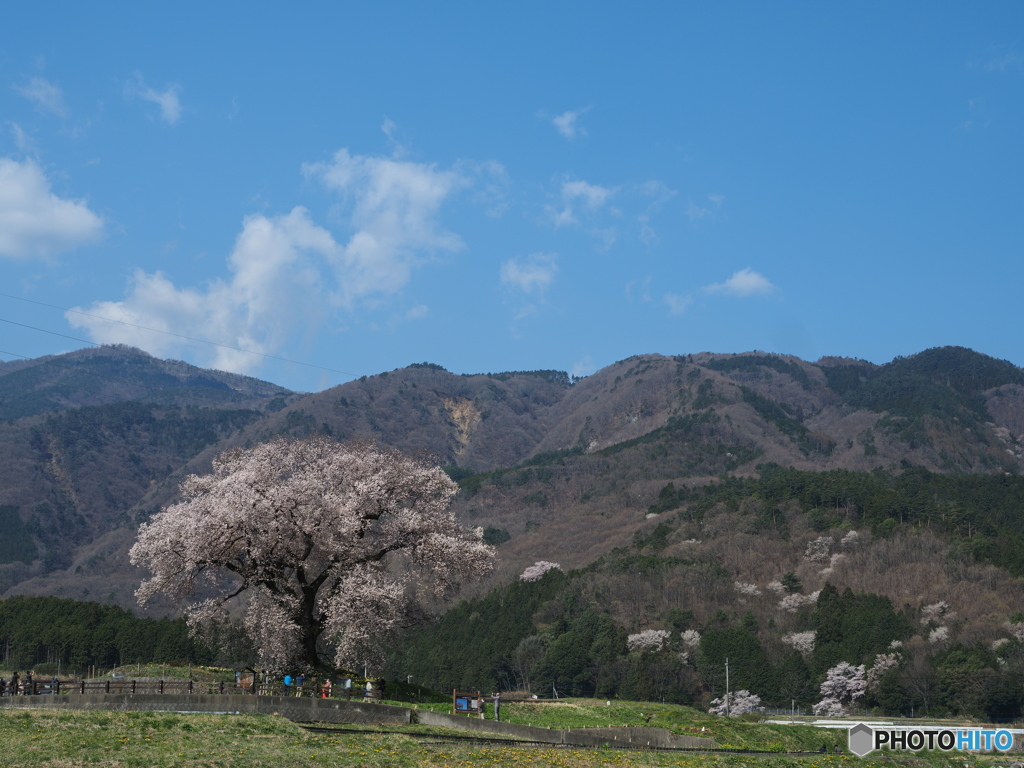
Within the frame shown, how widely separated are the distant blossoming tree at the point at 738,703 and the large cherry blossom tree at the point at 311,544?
3084 inches

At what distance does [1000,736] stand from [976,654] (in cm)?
7548

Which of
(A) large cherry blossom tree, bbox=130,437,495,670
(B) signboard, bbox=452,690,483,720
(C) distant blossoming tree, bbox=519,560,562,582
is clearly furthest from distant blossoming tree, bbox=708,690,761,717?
(B) signboard, bbox=452,690,483,720

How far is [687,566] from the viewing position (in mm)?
162500

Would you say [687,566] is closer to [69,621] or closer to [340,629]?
[69,621]

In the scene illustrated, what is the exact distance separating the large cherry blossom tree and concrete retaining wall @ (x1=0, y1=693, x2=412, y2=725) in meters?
8.97

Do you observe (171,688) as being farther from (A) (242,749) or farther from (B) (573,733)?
(B) (573,733)

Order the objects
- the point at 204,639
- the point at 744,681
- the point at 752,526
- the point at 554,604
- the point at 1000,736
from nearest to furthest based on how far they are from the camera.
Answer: the point at 1000,736 → the point at 204,639 → the point at 744,681 → the point at 554,604 → the point at 752,526

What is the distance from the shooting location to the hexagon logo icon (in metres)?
39.0

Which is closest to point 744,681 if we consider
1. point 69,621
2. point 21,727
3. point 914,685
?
point 914,685

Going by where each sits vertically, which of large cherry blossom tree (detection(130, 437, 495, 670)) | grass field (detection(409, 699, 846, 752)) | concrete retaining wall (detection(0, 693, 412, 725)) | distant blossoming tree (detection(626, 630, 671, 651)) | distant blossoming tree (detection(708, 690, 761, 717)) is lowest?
distant blossoming tree (detection(708, 690, 761, 717))

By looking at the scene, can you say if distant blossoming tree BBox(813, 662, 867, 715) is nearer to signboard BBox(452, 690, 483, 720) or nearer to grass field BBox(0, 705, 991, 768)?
signboard BBox(452, 690, 483, 720)

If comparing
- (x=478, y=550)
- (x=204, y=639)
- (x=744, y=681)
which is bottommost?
(x=744, y=681)

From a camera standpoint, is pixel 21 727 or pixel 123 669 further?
pixel 123 669

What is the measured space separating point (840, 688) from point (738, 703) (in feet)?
37.7
